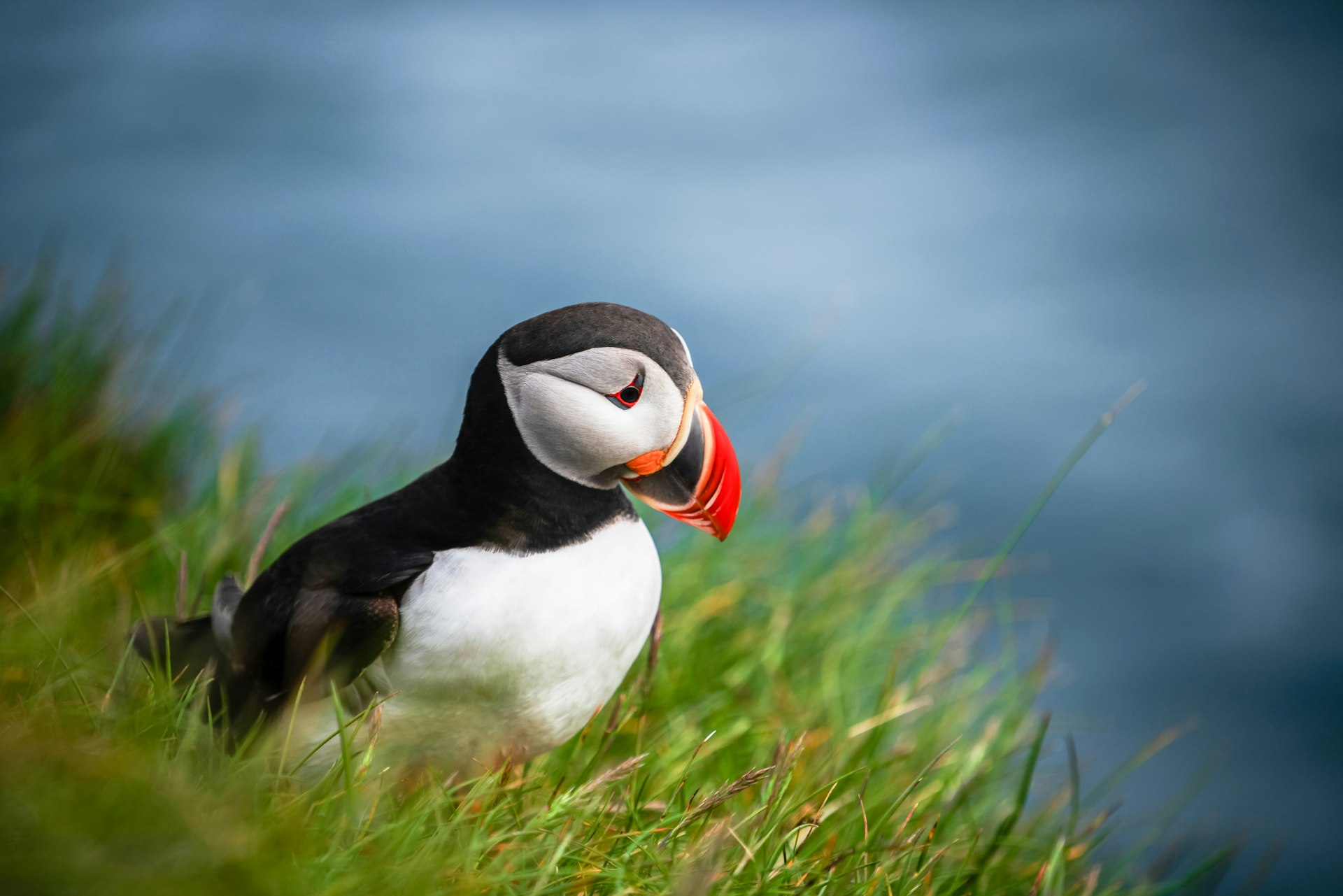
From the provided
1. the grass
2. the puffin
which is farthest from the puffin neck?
the grass

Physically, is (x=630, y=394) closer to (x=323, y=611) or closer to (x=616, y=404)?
(x=616, y=404)

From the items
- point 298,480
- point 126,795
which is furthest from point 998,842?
point 298,480

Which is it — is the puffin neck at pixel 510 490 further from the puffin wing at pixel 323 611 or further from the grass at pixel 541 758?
the grass at pixel 541 758

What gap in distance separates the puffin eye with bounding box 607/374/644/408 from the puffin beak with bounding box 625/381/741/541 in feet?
0.27

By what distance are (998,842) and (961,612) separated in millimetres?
508

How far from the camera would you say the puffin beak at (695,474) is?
69.9 inches

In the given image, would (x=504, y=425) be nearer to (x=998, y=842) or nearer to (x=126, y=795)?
(x=126, y=795)

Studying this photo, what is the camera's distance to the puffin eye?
171cm

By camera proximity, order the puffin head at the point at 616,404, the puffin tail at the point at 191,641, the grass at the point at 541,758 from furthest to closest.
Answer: the puffin tail at the point at 191,641
the puffin head at the point at 616,404
the grass at the point at 541,758

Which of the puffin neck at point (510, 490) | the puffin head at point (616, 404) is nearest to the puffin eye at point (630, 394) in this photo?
the puffin head at point (616, 404)

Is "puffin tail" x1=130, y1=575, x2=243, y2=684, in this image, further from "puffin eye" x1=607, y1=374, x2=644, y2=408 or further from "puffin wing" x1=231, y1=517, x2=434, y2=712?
"puffin eye" x1=607, y1=374, x2=644, y2=408

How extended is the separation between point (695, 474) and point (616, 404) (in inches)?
7.4

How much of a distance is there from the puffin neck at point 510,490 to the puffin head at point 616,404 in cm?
2

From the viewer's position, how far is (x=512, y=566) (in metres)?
1.75
